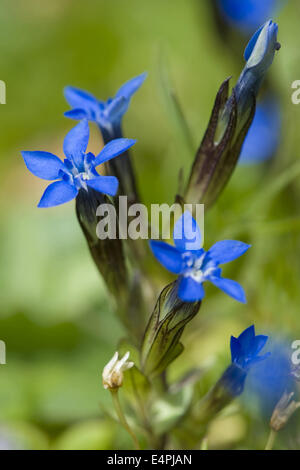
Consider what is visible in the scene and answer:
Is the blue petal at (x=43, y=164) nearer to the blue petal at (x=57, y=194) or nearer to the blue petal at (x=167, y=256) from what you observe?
the blue petal at (x=57, y=194)

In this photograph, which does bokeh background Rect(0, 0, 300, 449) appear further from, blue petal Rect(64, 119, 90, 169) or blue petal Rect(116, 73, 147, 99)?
blue petal Rect(64, 119, 90, 169)

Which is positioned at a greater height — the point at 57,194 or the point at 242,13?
the point at 242,13

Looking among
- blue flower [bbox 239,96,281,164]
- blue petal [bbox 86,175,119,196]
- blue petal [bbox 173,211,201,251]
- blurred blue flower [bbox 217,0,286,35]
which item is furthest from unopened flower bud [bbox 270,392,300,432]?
blurred blue flower [bbox 217,0,286,35]

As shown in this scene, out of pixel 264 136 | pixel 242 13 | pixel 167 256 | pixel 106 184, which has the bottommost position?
pixel 167 256

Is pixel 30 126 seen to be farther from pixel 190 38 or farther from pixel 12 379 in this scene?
pixel 12 379

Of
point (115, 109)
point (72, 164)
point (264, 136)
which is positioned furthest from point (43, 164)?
point (264, 136)

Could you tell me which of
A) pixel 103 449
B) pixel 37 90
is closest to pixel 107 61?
pixel 37 90

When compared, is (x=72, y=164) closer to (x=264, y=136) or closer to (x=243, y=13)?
(x=264, y=136)
